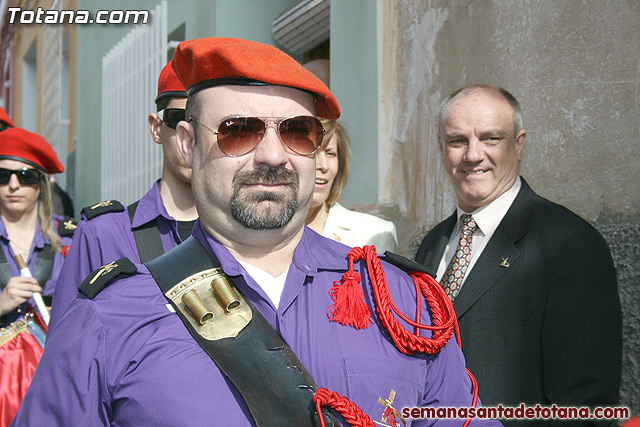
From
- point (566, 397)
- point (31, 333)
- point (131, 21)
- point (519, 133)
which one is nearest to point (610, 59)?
point (519, 133)

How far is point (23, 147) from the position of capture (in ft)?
14.3

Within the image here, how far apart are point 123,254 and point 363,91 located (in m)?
2.69

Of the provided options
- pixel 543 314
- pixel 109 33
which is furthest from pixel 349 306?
pixel 109 33

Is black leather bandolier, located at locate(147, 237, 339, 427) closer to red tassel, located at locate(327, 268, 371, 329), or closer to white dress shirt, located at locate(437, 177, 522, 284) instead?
red tassel, located at locate(327, 268, 371, 329)

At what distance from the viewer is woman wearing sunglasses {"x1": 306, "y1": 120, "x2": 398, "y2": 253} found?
350cm

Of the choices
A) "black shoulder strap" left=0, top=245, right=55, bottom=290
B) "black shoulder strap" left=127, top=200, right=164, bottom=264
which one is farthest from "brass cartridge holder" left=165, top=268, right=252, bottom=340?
"black shoulder strap" left=0, top=245, right=55, bottom=290

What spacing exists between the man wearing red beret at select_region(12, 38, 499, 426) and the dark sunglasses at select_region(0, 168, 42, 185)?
Answer: 272 centimetres

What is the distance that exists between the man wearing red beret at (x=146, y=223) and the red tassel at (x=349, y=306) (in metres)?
1.10

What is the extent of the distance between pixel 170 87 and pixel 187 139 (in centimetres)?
88

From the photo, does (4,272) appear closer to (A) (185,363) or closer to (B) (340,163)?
(B) (340,163)

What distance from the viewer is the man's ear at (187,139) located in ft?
6.59

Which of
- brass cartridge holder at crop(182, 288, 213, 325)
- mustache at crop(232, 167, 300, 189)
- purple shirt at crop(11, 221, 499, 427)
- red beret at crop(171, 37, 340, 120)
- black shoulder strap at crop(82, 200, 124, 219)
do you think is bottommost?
purple shirt at crop(11, 221, 499, 427)

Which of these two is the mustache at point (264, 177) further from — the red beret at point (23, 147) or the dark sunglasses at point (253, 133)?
the red beret at point (23, 147)

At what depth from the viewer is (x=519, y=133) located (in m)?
2.91
